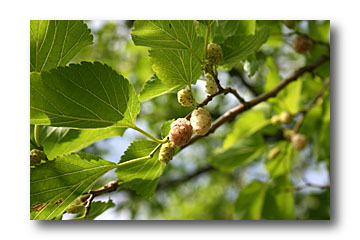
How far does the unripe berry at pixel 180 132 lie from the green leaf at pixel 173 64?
0.37ft

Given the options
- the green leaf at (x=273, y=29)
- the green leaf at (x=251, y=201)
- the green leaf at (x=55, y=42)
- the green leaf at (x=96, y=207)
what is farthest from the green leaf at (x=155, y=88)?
the green leaf at (x=251, y=201)

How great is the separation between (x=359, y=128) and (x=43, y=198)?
0.84m

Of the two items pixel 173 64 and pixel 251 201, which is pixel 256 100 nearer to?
pixel 173 64

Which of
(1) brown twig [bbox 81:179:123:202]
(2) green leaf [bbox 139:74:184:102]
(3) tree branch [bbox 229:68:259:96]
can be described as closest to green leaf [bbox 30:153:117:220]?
(1) brown twig [bbox 81:179:123:202]

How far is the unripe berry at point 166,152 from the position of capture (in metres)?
0.69

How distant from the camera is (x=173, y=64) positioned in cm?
72

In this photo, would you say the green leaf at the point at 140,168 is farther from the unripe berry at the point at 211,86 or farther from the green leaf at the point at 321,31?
the green leaf at the point at 321,31

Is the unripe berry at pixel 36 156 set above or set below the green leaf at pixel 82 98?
below

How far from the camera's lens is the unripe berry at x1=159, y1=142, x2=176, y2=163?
69 centimetres

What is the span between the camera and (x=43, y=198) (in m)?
0.74

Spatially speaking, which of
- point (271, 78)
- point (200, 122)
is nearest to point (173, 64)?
point (200, 122)

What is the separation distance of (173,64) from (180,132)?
147mm
